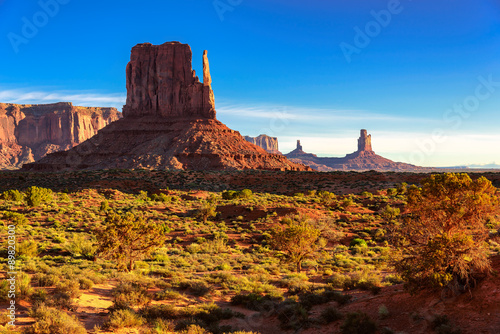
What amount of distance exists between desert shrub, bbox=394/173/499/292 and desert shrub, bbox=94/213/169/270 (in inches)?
475

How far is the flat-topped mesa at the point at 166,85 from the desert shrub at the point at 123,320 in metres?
112

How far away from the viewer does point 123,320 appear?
898cm

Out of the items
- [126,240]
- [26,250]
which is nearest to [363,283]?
[126,240]

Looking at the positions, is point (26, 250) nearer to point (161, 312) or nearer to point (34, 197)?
point (161, 312)

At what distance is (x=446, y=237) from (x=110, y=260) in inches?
633

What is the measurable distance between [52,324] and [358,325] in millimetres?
8006

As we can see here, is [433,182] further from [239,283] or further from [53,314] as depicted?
[53,314]

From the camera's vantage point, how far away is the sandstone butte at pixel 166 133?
9469 centimetres

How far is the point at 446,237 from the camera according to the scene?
8633 mm

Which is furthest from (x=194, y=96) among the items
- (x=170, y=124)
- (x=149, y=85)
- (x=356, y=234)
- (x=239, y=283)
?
(x=239, y=283)

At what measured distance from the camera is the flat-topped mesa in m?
120

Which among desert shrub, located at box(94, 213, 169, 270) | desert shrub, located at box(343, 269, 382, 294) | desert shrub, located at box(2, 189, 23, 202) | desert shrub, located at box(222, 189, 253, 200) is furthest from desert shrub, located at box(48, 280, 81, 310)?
desert shrub, located at box(222, 189, 253, 200)

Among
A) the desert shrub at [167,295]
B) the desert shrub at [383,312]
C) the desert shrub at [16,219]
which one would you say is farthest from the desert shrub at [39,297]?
the desert shrub at [16,219]

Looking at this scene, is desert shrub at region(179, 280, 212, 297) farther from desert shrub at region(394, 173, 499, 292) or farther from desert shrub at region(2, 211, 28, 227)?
desert shrub at region(2, 211, 28, 227)
